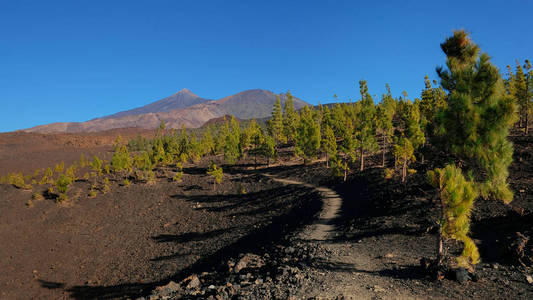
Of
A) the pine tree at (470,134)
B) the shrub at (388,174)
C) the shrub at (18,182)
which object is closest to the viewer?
the pine tree at (470,134)

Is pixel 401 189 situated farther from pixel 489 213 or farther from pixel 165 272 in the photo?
pixel 165 272

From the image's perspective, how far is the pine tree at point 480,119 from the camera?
381 inches

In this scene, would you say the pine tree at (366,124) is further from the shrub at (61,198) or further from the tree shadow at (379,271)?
the shrub at (61,198)

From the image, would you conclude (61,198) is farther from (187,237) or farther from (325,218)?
(325,218)

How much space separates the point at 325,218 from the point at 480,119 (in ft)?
47.4

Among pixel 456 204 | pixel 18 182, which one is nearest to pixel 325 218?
pixel 456 204

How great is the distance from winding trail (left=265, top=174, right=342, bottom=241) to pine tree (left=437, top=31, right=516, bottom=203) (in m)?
9.61

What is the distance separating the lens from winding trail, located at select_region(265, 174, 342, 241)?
57.9 ft

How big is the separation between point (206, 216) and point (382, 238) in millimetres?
21925

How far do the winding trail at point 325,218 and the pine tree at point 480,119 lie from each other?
31.5 feet

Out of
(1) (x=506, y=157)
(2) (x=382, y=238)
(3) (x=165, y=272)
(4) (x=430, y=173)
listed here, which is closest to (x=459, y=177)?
(4) (x=430, y=173)

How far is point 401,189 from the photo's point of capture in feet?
77.6

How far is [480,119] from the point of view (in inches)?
382

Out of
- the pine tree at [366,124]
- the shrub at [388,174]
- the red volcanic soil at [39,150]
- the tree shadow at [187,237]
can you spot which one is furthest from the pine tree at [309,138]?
the red volcanic soil at [39,150]
